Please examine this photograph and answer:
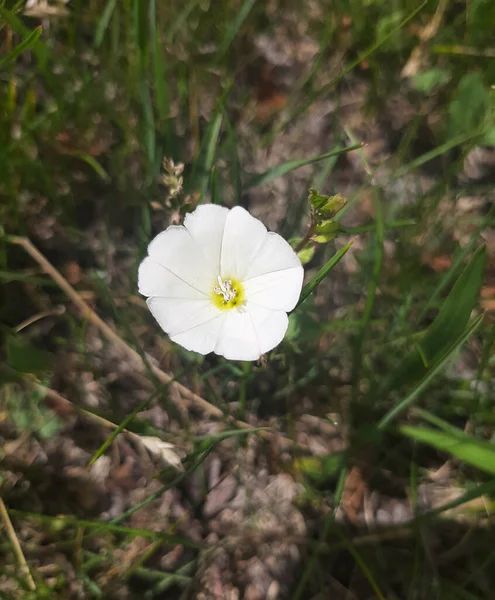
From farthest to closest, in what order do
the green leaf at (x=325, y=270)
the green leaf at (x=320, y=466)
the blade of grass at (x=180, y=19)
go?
the blade of grass at (x=180, y=19), the green leaf at (x=320, y=466), the green leaf at (x=325, y=270)

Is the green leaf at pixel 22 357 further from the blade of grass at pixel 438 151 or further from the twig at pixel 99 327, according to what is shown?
the blade of grass at pixel 438 151

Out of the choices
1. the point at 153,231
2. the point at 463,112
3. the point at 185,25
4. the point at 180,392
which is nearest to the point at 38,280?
the point at 153,231

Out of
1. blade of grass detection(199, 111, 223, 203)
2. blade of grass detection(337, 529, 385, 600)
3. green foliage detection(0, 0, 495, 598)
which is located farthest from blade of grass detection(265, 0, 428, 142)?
blade of grass detection(337, 529, 385, 600)

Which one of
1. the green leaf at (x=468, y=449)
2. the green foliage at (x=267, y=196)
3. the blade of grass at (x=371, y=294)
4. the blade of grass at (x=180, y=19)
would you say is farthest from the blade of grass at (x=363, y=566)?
the blade of grass at (x=180, y=19)

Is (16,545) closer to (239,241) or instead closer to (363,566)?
(363,566)

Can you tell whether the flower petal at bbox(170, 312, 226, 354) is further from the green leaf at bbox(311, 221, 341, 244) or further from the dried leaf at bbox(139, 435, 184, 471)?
the green leaf at bbox(311, 221, 341, 244)

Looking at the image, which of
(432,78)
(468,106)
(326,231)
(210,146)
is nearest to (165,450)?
(326,231)

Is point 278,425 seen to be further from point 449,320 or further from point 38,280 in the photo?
Result: point 38,280
